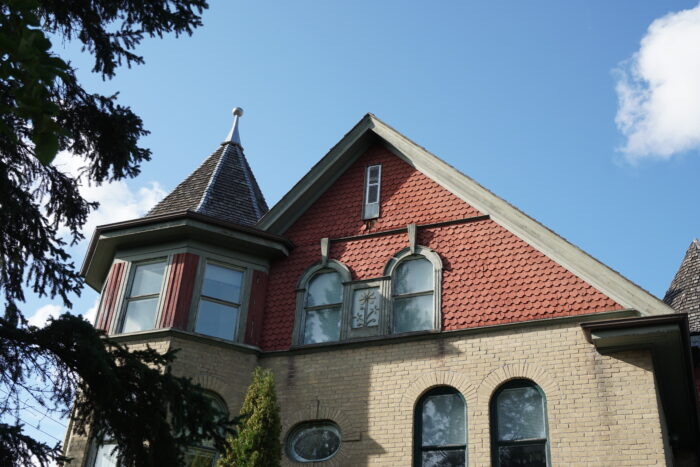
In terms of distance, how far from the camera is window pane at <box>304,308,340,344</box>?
14.4m

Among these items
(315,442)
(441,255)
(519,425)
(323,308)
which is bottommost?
(315,442)

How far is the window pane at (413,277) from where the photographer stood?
46.3 feet

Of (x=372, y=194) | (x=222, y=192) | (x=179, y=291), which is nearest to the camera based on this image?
(x=179, y=291)

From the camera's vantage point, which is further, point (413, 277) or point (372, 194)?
point (372, 194)

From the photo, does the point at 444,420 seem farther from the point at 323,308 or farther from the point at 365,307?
the point at 323,308

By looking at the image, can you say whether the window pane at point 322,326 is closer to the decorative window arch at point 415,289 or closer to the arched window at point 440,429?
the decorative window arch at point 415,289

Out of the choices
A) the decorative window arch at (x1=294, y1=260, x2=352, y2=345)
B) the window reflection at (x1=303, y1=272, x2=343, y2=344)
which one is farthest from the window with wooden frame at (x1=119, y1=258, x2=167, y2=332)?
the window reflection at (x1=303, y1=272, x2=343, y2=344)

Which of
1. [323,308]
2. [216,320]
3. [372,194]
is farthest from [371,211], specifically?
[216,320]

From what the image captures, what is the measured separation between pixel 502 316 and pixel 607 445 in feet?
9.16

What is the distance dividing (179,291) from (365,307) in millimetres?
3596

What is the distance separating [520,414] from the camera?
12.1m

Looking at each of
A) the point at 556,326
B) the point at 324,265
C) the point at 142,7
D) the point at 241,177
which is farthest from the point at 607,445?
the point at 241,177

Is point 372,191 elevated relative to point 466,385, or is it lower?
elevated

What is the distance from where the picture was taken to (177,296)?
1438 cm
